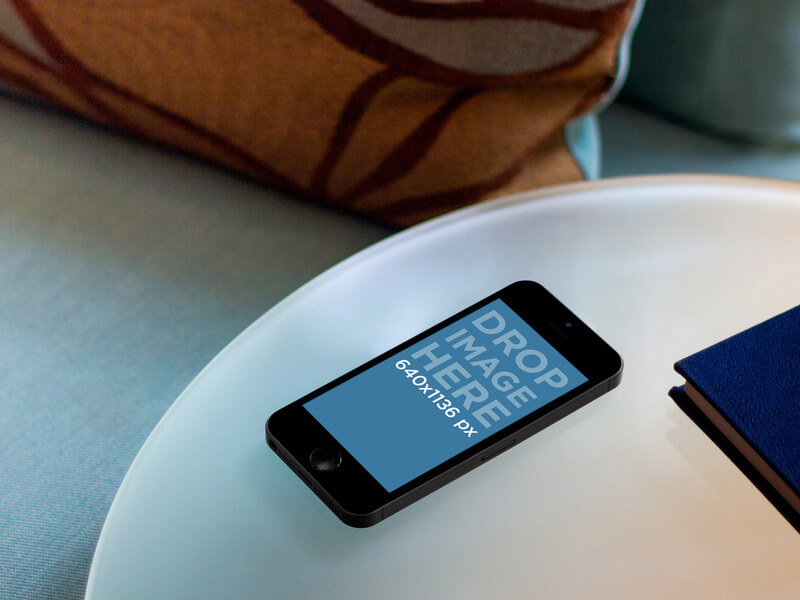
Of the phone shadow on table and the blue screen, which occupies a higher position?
the blue screen

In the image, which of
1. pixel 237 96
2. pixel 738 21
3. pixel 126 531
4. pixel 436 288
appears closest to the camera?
pixel 126 531

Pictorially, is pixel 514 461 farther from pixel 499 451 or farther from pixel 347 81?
pixel 347 81

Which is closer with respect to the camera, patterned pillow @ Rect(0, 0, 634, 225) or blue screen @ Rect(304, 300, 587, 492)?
blue screen @ Rect(304, 300, 587, 492)

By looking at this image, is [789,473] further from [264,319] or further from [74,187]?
[74,187]

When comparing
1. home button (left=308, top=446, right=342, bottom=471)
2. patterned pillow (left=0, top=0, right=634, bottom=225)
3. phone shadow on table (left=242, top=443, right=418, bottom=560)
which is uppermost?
patterned pillow (left=0, top=0, right=634, bottom=225)

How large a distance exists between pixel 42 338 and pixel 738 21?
0.63 meters

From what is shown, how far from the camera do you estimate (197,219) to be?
77cm

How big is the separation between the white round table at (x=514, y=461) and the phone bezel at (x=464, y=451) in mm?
13

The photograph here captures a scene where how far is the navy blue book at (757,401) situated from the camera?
0.48 meters

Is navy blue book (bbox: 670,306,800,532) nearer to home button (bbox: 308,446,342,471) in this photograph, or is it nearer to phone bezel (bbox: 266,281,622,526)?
phone bezel (bbox: 266,281,622,526)

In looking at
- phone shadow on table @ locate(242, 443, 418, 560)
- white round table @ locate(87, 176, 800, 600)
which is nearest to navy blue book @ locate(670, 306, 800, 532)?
white round table @ locate(87, 176, 800, 600)

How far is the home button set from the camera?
1.61ft

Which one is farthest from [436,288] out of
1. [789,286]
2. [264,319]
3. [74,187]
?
[74,187]

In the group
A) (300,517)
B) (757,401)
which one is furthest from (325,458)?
(757,401)
